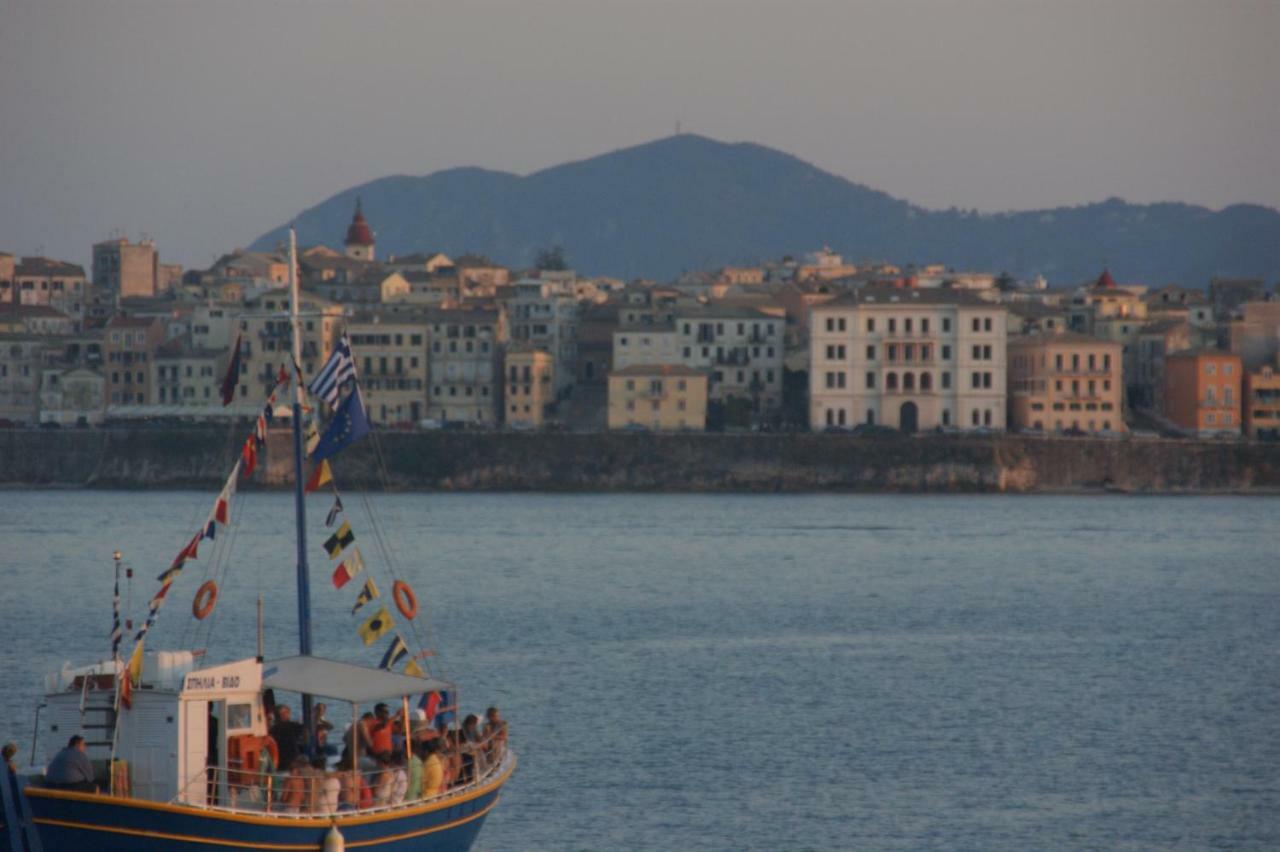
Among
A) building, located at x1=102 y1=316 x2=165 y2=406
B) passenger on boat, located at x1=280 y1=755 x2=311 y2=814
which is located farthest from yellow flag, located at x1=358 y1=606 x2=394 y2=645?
building, located at x1=102 y1=316 x2=165 y2=406

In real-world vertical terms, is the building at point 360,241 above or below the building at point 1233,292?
above

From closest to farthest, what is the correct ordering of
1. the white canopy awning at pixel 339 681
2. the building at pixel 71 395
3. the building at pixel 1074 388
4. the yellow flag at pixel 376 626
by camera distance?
the white canopy awning at pixel 339 681, the yellow flag at pixel 376 626, the building at pixel 1074 388, the building at pixel 71 395

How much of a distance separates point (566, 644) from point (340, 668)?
960 inches

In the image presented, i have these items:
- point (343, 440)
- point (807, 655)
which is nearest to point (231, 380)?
point (343, 440)

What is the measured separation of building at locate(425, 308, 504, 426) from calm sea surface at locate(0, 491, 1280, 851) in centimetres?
2833

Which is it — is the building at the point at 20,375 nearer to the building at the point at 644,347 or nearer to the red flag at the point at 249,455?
the building at the point at 644,347

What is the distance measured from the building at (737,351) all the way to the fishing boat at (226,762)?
330ft

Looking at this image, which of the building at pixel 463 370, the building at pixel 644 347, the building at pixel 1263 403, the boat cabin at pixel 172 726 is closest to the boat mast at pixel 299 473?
the boat cabin at pixel 172 726

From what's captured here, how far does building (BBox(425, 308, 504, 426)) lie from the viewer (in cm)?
12538

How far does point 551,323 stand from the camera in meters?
133

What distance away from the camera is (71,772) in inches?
922

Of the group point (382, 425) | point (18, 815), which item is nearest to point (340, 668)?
point (18, 815)

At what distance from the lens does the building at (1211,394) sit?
120 m

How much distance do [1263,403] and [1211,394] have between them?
2802 millimetres
